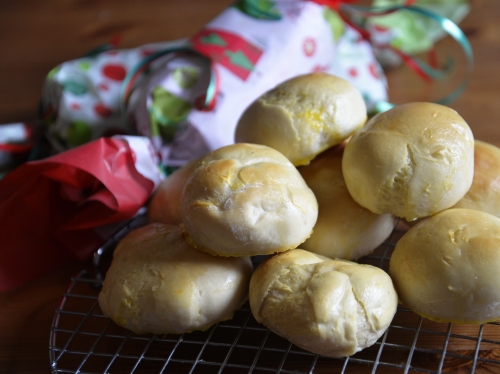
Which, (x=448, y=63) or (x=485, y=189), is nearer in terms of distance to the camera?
(x=485, y=189)

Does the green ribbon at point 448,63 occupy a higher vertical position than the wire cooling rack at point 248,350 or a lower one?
higher

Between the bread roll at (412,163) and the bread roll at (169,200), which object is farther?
the bread roll at (169,200)

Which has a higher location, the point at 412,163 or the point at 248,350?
the point at 412,163

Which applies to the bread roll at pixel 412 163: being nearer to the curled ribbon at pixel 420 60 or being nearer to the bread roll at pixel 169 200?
the bread roll at pixel 169 200

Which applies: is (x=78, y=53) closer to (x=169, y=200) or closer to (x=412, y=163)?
(x=169, y=200)

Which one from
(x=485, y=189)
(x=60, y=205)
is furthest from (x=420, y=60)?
(x=60, y=205)

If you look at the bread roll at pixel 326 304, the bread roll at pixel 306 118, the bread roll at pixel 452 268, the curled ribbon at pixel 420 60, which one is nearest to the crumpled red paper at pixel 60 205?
the bread roll at pixel 306 118

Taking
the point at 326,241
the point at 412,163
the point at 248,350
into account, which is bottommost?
the point at 248,350

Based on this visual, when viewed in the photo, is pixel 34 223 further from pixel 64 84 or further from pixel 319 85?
pixel 319 85

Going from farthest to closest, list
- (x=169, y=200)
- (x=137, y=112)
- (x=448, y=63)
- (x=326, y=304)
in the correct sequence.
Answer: (x=448, y=63) → (x=137, y=112) → (x=169, y=200) → (x=326, y=304)
